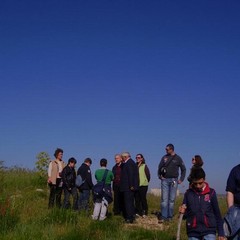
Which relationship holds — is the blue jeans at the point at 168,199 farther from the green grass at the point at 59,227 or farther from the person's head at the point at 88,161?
the person's head at the point at 88,161

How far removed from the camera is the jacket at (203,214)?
562 centimetres

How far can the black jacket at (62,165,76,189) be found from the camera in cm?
1187

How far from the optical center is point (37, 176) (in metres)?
16.5

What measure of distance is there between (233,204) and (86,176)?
6.59 m

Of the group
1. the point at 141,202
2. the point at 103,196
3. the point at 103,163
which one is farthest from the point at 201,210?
the point at 141,202

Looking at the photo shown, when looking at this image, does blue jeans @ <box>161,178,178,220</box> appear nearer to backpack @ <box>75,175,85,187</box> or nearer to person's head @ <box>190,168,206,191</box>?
backpack @ <box>75,175,85,187</box>

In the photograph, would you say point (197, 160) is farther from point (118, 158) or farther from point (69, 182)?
point (69, 182)

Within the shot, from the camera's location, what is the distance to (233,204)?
5.64m

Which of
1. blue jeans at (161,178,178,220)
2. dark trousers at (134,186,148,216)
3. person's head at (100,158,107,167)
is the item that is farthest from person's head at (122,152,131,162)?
dark trousers at (134,186,148,216)

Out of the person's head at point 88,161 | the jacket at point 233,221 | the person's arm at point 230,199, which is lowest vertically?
the jacket at point 233,221

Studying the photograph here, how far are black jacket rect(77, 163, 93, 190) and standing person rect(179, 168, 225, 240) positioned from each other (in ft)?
20.3

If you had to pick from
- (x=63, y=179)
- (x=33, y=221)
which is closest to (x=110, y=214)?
(x=63, y=179)

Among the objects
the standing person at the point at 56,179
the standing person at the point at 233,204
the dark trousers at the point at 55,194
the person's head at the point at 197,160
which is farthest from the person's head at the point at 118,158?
the standing person at the point at 233,204

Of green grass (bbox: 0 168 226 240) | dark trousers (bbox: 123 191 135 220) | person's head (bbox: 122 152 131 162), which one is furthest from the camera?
person's head (bbox: 122 152 131 162)
